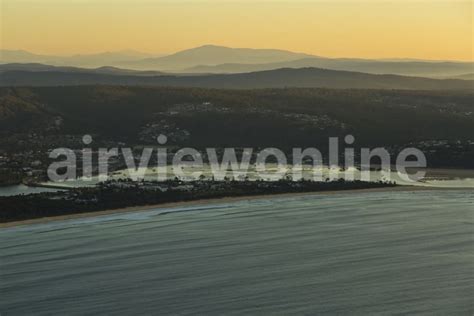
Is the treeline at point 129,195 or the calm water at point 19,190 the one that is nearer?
the treeline at point 129,195

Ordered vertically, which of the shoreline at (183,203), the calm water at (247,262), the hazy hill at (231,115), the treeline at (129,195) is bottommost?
the calm water at (247,262)

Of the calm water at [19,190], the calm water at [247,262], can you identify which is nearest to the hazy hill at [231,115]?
the calm water at [247,262]

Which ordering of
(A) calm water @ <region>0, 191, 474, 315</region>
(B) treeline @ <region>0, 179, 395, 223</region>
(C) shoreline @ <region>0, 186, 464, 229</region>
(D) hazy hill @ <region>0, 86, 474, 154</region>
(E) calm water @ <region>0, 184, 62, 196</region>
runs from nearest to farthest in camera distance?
(A) calm water @ <region>0, 191, 474, 315</region>
(C) shoreline @ <region>0, 186, 464, 229</region>
(B) treeline @ <region>0, 179, 395, 223</region>
(E) calm water @ <region>0, 184, 62, 196</region>
(D) hazy hill @ <region>0, 86, 474, 154</region>

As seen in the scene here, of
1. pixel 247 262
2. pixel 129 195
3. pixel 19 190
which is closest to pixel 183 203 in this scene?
pixel 129 195

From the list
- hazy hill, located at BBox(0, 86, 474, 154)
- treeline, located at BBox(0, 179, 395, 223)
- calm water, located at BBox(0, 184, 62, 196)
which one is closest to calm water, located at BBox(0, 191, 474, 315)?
treeline, located at BBox(0, 179, 395, 223)

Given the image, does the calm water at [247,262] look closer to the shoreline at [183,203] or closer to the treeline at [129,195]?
the shoreline at [183,203]

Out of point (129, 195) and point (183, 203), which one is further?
point (129, 195)

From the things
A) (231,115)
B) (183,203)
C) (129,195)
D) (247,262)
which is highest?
(231,115)

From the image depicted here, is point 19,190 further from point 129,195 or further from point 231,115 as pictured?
point 231,115

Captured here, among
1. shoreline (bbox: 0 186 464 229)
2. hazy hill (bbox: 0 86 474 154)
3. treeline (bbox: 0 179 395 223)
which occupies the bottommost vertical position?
shoreline (bbox: 0 186 464 229)

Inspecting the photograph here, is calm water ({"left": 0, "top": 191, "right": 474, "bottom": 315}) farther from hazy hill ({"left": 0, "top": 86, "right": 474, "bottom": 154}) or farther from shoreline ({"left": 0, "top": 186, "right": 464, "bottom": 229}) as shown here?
hazy hill ({"left": 0, "top": 86, "right": 474, "bottom": 154})
